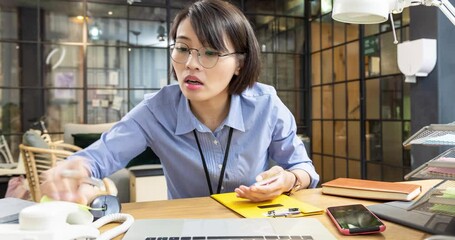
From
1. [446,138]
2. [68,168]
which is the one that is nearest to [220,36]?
[68,168]

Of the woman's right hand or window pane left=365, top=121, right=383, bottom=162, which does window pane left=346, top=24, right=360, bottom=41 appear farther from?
the woman's right hand

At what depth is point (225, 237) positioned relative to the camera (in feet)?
2.08

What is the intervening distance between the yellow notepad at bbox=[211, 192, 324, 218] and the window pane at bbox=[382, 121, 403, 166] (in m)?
3.42

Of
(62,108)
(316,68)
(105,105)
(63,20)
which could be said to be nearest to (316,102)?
(316,68)

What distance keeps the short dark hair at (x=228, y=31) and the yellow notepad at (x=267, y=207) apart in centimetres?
43

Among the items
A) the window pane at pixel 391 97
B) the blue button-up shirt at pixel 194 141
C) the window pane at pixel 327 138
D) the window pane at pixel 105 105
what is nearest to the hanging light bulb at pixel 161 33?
the window pane at pixel 105 105

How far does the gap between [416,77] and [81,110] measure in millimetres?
3995

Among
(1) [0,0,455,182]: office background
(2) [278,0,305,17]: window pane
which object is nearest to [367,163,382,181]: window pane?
(1) [0,0,455,182]: office background

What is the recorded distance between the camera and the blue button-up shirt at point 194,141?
116cm

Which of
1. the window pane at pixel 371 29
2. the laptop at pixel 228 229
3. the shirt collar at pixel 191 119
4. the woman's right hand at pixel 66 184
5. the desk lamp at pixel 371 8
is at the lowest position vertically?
the laptop at pixel 228 229

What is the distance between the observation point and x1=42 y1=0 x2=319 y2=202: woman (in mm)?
1091

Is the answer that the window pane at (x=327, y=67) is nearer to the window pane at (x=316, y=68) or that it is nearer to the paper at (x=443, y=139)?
the window pane at (x=316, y=68)

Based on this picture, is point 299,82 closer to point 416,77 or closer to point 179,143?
point 416,77

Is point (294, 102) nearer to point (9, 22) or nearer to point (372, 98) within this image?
point (372, 98)
